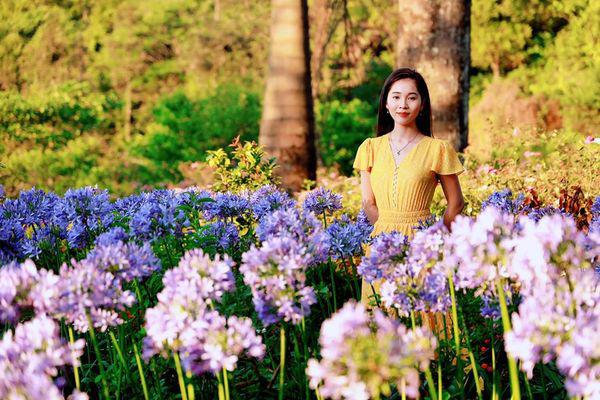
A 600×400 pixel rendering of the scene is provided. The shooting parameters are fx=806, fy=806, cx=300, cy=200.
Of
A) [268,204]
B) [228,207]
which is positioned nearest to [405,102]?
[268,204]

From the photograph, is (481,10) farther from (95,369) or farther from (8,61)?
(95,369)

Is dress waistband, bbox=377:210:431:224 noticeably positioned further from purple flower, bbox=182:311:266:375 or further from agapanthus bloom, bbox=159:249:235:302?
purple flower, bbox=182:311:266:375

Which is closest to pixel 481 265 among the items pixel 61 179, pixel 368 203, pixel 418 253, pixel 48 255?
pixel 418 253

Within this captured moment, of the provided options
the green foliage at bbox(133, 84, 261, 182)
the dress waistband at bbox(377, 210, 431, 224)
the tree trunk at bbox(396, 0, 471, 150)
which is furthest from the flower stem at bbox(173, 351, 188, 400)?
the green foliage at bbox(133, 84, 261, 182)

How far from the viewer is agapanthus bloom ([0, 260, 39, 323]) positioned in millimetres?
2059

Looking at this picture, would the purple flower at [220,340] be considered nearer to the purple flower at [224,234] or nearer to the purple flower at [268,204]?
the purple flower at [224,234]

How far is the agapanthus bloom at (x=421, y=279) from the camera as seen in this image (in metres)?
2.30

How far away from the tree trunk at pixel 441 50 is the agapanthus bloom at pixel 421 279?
17.6 feet

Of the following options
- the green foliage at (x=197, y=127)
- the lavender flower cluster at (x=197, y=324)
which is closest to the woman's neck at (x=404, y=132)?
the lavender flower cluster at (x=197, y=324)

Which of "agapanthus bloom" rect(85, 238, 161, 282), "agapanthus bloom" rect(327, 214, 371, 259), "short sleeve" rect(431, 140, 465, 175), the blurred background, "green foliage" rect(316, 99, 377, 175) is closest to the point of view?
"agapanthus bloom" rect(85, 238, 161, 282)

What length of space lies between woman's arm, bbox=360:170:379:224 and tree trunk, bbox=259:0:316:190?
195 inches

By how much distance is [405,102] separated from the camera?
3.89 m

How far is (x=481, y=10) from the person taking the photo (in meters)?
23.2

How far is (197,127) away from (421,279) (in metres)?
14.3
